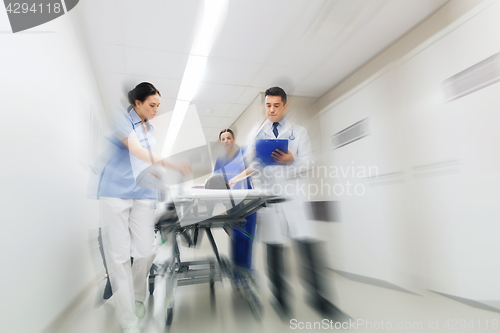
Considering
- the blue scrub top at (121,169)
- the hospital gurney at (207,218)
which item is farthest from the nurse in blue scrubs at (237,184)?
the blue scrub top at (121,169)

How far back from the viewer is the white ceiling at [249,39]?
215 centimetres

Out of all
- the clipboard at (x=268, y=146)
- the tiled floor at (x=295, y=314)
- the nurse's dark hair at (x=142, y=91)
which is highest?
the nurse's dark hair at (x=142, y=91)

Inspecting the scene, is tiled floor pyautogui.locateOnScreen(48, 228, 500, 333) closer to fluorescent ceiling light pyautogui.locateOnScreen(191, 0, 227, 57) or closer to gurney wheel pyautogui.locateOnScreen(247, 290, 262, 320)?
gurney wheel pyautogui.locateOnScreen(247, 290, 262, 320)

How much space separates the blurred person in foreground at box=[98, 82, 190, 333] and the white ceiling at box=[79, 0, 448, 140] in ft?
1.28

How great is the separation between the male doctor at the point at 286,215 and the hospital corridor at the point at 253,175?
0.4 inches

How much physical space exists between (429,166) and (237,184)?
69.6 inches

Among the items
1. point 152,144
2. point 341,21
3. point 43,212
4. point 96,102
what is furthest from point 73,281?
point 341,21

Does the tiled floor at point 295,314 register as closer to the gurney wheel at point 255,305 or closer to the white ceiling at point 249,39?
the gurney wheel at point 255,305

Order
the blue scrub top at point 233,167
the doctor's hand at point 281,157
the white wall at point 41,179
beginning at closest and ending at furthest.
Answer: the white wall at point 41,179
the doctor's hand at point 281,157
the blue scrub top at point 233,167

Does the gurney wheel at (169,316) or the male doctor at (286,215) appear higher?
the male doctor at (286,215)

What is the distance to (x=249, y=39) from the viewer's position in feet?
8.50

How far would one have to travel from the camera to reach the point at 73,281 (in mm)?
1755

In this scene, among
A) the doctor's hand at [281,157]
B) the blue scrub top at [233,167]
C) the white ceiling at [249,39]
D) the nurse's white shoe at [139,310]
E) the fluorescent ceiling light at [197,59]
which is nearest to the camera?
the doctor's hand at [281,157]

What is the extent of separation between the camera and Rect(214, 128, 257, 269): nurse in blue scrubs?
180cm
